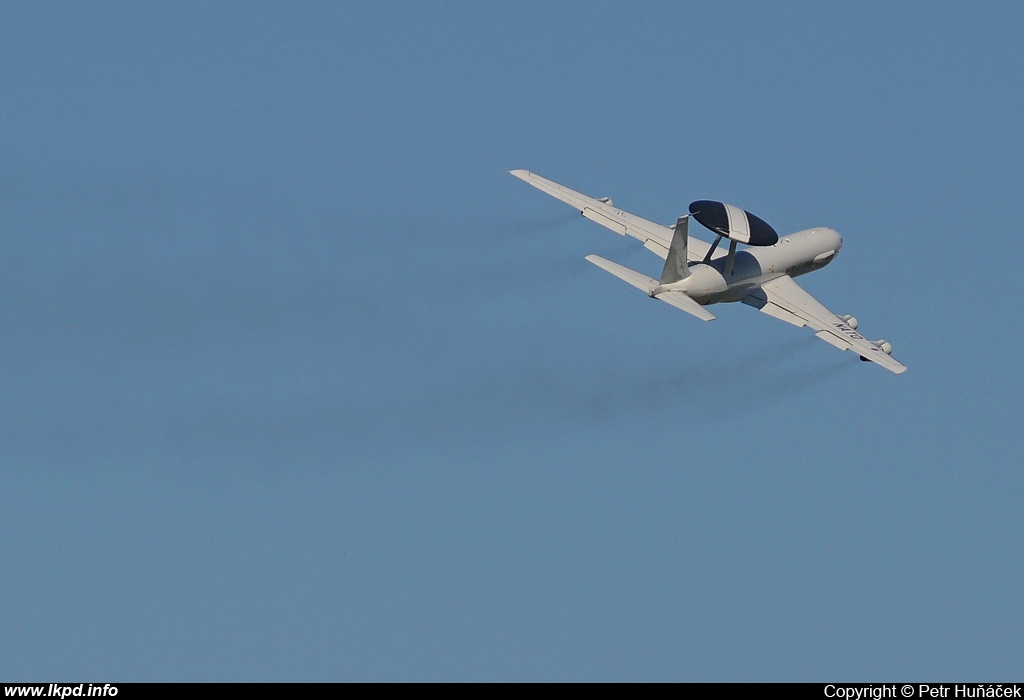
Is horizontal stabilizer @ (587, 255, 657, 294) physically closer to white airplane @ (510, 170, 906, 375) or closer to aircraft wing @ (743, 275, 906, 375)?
white airplane @ (510, 170, 906, 375)

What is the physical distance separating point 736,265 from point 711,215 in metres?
3.40

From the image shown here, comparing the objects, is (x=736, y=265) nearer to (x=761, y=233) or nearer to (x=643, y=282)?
(x=761, y=233)

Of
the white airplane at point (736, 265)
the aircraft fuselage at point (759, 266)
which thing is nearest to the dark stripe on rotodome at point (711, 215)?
→ the white airplane at point (736, 265)

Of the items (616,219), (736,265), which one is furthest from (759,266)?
(616,219)

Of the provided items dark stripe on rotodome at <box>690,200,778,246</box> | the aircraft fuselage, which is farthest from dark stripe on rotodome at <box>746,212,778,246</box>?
the aircraft fuselage

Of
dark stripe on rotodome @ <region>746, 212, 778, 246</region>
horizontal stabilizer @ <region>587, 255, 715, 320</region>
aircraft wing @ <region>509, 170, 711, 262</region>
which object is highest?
aircraft wing @ <region>509, 170, 711, 262</region>

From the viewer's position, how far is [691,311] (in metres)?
82.7

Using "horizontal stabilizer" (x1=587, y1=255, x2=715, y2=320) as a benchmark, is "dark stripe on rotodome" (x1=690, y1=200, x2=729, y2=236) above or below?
above

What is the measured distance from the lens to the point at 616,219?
94188mm

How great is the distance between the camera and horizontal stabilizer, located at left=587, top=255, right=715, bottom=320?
274 feet

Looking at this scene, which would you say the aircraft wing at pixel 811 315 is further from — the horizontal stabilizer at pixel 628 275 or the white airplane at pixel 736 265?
the horizontal stabilizer at pixel 628 275
